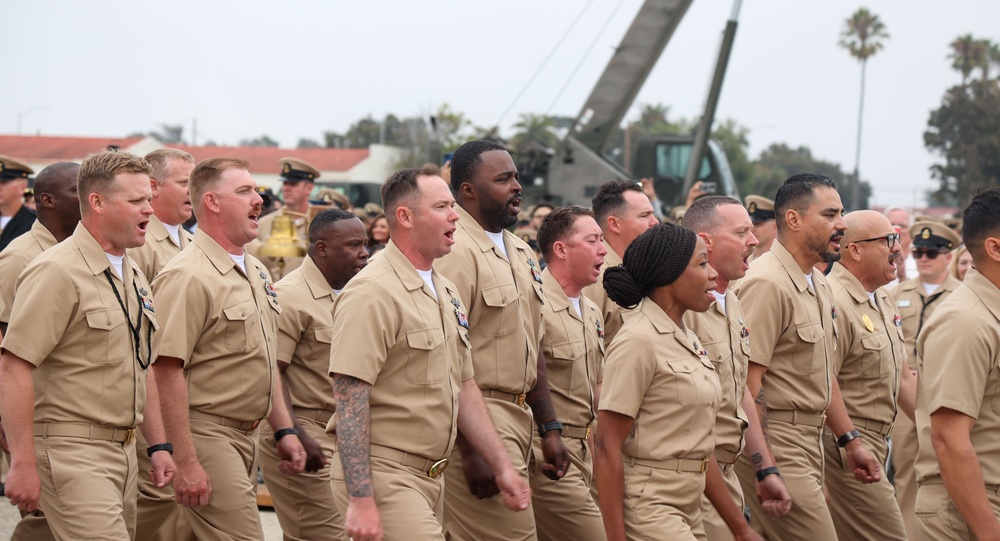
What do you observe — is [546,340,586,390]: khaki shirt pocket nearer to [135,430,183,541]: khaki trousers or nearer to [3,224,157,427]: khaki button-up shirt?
[135,430,183,541]: khaki trousers

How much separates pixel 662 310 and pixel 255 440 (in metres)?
2.11

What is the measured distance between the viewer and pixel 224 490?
5.53 m

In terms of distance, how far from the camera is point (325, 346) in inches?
265

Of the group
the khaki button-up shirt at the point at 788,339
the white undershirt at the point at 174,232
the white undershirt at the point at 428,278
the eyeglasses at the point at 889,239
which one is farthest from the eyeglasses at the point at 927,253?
the white undershirt at the point at 174,232

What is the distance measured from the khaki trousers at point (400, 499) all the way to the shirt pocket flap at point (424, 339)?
493 mm

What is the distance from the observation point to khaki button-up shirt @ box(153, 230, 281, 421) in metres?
5.55

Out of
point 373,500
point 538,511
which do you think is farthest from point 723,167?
point 373,500

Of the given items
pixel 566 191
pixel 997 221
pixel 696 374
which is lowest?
pixel 566 191

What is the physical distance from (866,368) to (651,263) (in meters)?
2.19

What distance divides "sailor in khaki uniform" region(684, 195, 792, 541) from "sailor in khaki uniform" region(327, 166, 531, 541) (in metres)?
1.06

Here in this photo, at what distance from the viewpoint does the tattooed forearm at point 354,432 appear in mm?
4707

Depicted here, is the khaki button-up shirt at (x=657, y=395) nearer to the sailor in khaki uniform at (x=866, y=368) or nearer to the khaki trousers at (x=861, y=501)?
the sailor in khaki uniform at (x=866, y=368)

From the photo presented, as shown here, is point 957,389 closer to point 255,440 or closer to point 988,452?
point 988,452

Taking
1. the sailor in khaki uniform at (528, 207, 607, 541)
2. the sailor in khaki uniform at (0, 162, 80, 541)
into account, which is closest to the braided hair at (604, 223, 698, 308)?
the sailor in khaki uniform at (528, 207, 607, 541)
